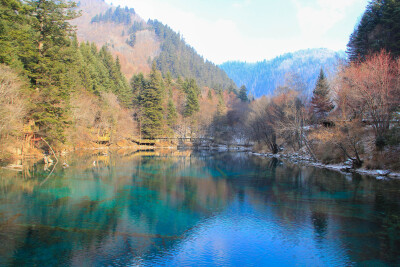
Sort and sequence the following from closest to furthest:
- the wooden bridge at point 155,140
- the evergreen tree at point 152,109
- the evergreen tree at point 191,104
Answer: the evergreen tree at point 152,109 < the wooden bridge at point 155,140 < the evergreen tree at point 191,104

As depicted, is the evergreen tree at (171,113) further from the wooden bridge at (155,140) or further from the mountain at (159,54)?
the mountain at (159,54)

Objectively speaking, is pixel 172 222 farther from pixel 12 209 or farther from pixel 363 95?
pixel 363 95

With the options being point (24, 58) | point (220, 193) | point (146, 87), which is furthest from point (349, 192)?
point (146, 87)

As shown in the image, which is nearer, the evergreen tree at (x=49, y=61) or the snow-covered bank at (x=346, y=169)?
the snow-covered bank at (x=346, y=169)

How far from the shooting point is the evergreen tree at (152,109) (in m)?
65.4

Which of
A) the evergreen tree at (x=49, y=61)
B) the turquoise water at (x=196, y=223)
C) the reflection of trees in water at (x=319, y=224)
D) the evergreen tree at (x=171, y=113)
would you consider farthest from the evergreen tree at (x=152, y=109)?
the reflection of trees in water at (x=319, y=224)

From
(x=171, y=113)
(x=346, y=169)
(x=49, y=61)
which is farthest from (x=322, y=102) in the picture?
(x=171, y=113)

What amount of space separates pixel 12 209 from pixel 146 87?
56.4 meters

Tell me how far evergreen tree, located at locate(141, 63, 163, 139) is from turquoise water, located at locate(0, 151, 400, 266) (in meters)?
44.8

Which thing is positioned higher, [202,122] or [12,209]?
[202,122]

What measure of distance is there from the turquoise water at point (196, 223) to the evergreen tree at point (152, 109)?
1764 inches

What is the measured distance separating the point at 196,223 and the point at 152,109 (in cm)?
5579

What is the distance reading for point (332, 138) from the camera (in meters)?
26.4

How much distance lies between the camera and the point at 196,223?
11836 mm
